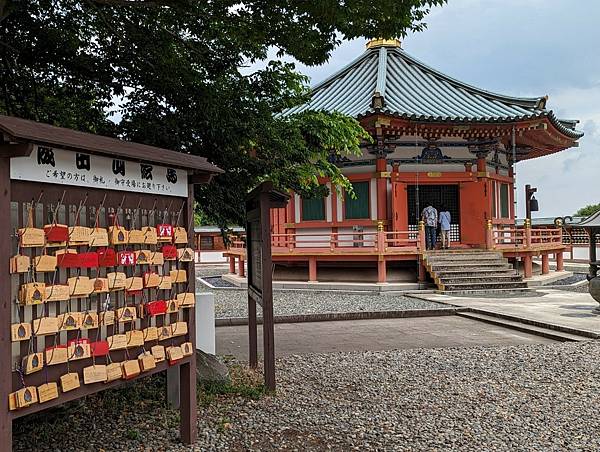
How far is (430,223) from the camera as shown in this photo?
58.4ft

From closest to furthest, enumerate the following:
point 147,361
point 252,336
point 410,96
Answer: point 147,361 < point 252,336 < point 410,96

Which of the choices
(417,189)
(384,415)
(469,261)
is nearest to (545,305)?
(469,261)

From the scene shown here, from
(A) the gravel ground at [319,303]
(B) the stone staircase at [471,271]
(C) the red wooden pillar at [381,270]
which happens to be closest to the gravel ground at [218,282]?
(A) the gravel ground at [319,303]

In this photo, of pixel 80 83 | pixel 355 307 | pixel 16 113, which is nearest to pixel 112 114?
pixel 80 83

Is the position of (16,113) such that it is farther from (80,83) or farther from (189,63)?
(189,63)

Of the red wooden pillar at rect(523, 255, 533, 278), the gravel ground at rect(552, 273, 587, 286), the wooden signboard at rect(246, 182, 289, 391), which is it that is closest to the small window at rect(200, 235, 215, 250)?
the gravel ground at rect(552, 273, 587, 286)

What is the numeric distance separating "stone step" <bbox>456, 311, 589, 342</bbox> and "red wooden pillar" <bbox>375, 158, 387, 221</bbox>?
606cm

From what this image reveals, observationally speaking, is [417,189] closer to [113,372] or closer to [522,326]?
[522,326]

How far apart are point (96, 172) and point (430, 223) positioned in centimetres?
1514

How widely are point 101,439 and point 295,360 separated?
3310mm

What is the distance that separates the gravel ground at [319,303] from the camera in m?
12.3

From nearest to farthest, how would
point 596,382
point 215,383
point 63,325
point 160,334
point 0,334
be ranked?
point 0,334
point 63,325
point 160,334
point 215,383
point 596,382

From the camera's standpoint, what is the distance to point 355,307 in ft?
42.2

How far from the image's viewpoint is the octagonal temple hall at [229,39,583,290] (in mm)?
16703
